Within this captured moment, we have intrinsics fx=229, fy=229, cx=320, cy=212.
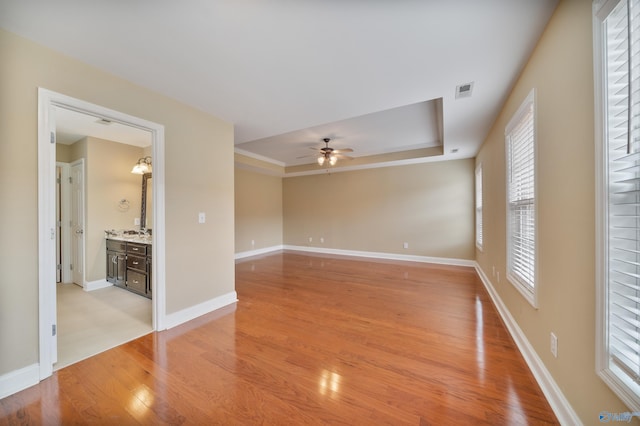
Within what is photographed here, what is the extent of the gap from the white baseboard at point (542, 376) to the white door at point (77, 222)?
5.79m

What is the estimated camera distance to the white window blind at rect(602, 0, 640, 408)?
34.6 inches

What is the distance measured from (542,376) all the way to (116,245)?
5.33 m

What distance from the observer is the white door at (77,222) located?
3744mm

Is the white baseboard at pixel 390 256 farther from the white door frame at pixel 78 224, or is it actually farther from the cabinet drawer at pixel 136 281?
the white door frame at pixel 78 224

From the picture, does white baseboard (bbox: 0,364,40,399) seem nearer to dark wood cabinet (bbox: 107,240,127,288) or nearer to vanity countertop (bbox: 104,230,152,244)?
vanity countertop (bbox: 104,230,152,244)

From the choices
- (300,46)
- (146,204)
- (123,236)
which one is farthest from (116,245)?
(300,46)

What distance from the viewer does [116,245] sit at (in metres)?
3.71

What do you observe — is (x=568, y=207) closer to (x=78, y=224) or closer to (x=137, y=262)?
(x=137, y=262)

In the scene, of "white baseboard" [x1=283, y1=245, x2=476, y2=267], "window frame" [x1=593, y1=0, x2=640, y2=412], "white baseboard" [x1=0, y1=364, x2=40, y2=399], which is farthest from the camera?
"white baseboard" [x1=283, y1=245, x2=476, y2=267]

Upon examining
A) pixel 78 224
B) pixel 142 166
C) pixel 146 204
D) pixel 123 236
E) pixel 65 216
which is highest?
pixel 142 166

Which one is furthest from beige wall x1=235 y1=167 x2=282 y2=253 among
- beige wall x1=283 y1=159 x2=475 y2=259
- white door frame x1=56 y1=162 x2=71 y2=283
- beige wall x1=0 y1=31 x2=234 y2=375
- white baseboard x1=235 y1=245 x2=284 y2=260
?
beige wall x1=0 y1=31 x2=234 y2=375

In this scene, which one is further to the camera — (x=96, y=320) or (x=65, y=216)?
(x=65, y=216)

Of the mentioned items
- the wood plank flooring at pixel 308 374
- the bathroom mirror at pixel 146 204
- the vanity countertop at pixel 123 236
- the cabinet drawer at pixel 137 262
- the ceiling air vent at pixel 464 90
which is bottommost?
the wood plank flooring at pixel 308 374

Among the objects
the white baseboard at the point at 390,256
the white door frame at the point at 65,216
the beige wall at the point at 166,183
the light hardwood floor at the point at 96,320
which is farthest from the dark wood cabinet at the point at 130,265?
the white baseboard at the point at 390,256
